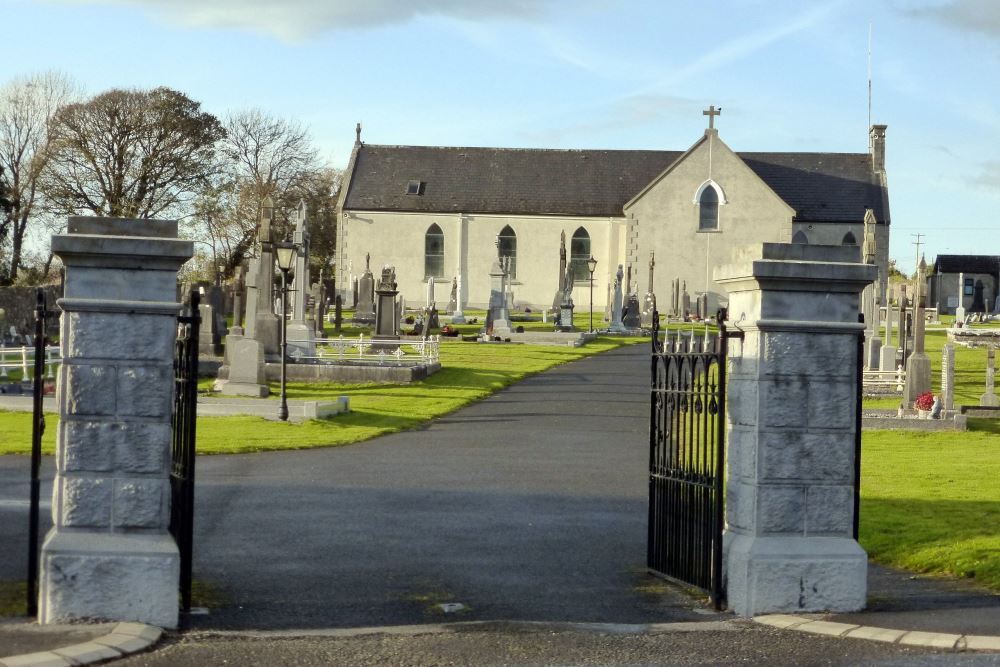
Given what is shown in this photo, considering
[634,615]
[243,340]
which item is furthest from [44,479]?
[243,340]

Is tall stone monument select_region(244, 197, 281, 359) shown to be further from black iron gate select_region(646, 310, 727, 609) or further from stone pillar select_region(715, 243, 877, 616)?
stone pillar select_region(715, 243, 877, 616)

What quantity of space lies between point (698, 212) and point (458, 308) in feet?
56.2

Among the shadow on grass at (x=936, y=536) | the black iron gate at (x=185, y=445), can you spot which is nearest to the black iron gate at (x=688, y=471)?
the shadow on grass at (x=936, y=536)

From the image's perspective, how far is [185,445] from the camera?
27.6 ft

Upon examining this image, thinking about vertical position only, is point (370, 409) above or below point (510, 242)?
below

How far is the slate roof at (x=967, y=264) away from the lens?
104m

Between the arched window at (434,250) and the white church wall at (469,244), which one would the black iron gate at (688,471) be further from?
the arched window at (434,250)

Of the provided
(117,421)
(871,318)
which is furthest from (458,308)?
(117,421)

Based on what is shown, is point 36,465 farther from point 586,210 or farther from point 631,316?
point 586,210

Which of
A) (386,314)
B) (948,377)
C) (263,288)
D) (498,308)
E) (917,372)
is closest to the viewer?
(948,377)

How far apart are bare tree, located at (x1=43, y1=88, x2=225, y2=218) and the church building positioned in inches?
442

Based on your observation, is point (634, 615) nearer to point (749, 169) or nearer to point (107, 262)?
point (107, 262)

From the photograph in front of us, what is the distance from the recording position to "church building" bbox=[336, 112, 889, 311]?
7106 cm

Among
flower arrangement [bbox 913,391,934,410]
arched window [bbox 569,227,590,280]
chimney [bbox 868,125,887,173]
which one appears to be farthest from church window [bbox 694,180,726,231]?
flower arrangement [bbox 913,391,934,410]
